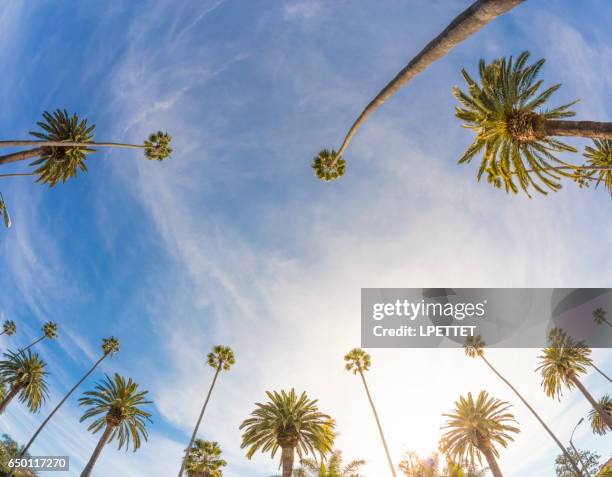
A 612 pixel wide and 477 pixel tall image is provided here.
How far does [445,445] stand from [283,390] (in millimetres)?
18514

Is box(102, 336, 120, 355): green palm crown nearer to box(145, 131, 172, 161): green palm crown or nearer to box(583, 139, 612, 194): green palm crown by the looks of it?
box(145, 131, 172, 161): green palm crown

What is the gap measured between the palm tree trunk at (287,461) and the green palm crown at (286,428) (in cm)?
33

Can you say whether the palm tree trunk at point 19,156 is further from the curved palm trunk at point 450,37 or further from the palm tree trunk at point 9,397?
the palm tree trunk at point 9,397

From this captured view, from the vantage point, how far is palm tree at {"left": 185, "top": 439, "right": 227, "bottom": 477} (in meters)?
30.5

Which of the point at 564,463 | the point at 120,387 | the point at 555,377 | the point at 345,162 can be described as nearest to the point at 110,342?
the point at 120,387

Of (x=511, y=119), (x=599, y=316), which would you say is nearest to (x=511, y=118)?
(x=511, y=119)

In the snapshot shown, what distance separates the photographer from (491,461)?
2808cm

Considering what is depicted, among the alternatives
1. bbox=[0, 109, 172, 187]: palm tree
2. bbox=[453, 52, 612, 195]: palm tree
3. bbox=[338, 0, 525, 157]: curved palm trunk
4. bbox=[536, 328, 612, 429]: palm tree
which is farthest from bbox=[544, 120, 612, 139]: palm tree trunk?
bbox=[536, 328, 612, 429]: palm tree

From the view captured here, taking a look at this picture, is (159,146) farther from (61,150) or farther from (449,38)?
(449,38)

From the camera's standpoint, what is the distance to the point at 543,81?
47.5ft

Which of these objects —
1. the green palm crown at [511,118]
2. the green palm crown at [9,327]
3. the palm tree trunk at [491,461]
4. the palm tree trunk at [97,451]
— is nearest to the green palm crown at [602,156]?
the green palm crown at [511,118]

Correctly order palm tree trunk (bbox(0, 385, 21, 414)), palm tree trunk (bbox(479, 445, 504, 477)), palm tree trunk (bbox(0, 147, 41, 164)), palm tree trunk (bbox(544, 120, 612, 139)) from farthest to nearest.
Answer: palm tree trunk (bbox(0, 385, 21, 414)), palm tree trunk (bbox(479, 445, 504, 477)), palm tree trunk (bbox(0, 147, 41, 164)), palm tree trunk (bbox(544, 120, 612, 139))

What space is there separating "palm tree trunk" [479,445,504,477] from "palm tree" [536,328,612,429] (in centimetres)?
1366

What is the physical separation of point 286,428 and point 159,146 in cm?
2887
